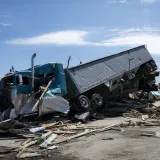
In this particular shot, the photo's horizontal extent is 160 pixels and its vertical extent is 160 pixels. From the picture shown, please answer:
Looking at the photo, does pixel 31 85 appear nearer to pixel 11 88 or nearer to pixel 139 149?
pixel 11 88

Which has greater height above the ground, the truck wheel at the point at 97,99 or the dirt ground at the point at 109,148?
the truck wheel at the point at 97,99

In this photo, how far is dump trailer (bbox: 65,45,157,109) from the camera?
14.7m

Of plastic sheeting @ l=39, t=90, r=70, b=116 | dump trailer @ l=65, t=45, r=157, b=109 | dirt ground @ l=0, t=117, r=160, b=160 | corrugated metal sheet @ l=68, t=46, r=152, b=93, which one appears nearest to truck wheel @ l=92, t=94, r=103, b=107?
dump trailer @ l=65, t=45, r=157, b=109

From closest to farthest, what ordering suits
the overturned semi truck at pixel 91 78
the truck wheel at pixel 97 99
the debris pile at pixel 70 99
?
the debris pile at pixel 70 99, the overturned semi truck at pixel 91 78, the truck wheel at pixel 97 99

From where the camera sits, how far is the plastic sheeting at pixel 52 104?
41.8ft

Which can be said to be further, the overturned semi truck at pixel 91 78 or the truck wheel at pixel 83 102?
the truck wheel at pixel 83 102

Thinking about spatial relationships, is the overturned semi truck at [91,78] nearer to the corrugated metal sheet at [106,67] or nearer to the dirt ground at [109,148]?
the corrugated metal sheet at [106,67]

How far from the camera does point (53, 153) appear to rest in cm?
805

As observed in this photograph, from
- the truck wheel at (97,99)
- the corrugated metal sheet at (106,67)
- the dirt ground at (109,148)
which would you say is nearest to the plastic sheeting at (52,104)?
the corrugated metal sheet at (106,67)

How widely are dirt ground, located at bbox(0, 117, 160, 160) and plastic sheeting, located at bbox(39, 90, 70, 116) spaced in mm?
2832

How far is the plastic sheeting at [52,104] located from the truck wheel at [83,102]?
1283 millimetres

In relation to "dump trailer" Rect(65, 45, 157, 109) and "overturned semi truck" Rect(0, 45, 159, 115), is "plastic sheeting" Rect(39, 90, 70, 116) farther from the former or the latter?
"dump trailer" Rect(65, 45, 157, 109)

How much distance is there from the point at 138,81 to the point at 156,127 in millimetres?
7512

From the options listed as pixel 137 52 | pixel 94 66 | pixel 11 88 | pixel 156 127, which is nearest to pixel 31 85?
pixel 11 88
